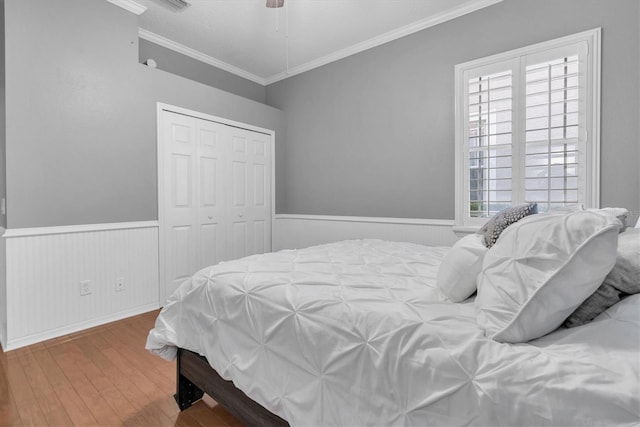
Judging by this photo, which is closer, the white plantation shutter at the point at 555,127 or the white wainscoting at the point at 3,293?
the white wainscoting at the point at 3,293

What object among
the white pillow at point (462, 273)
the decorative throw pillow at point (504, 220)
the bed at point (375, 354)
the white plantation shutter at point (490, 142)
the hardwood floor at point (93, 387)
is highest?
the white plantation shutter at point (490, 142)

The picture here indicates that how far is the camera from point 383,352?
0.94 meters

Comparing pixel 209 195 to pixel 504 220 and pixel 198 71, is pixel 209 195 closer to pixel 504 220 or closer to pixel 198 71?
pixel 198 71

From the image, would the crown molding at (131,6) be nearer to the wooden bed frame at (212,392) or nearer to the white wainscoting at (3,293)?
the white wainscoting at (3,293)

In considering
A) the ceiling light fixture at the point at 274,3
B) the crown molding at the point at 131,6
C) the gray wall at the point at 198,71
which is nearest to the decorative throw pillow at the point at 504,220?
the ceiling light fixture at the point at 274,3

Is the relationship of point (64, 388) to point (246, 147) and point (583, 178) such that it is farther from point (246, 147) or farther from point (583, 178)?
point (583, 178)

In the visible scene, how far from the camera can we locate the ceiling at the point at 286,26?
2947 mm

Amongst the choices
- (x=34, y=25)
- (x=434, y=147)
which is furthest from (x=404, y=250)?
(x=34, y=25)

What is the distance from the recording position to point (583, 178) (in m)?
2.43

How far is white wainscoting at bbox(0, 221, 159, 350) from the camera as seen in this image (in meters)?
2.31

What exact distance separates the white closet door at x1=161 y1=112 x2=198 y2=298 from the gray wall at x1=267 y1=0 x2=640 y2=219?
59.0 inches

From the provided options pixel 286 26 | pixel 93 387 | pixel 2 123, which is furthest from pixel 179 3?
pixel 93 387

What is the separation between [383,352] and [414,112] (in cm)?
294

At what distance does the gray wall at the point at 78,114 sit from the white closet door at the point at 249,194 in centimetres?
94
